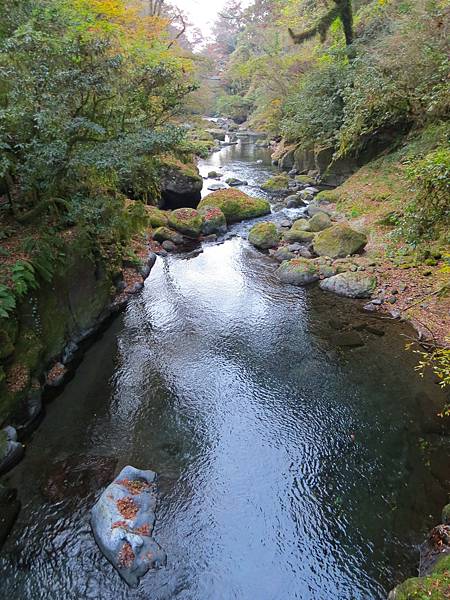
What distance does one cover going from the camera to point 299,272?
13984 mm

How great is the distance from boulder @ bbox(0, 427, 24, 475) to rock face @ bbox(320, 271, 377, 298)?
9.99 meters

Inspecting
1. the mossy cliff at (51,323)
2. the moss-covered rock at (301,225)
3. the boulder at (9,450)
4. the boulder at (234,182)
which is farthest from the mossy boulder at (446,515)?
the boulder at (234,182)

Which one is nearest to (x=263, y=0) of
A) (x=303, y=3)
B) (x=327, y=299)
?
(x=303, y=3)

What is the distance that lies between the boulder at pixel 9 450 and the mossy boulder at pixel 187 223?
12.2m

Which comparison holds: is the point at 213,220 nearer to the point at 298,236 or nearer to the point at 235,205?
the point at 235,205

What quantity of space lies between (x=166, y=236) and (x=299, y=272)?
6.58m

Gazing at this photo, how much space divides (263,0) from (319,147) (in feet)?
108

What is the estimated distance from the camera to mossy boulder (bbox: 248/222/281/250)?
55.6 ft

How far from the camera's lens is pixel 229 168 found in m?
31.9

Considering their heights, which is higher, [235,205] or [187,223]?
[235,205]

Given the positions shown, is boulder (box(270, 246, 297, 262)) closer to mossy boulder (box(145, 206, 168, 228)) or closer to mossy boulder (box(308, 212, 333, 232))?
mossy boulder (box(308, 212, 333, 232))

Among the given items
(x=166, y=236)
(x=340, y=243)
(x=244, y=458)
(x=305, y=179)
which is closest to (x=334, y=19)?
(x=305, y=179)

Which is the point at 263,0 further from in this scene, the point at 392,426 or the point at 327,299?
Result: the point at 392,426

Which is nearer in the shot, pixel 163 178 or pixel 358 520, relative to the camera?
pixel 358 520
